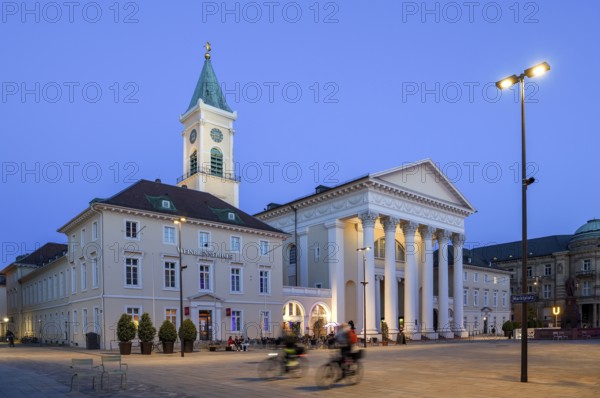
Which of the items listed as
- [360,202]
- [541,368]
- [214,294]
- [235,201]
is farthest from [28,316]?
[541,368]

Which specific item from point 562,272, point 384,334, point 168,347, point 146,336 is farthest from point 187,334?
point 562,272

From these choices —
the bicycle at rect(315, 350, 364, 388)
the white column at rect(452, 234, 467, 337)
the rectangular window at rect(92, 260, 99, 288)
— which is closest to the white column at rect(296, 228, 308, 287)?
the white column at rect(452, 234, 467, 337)

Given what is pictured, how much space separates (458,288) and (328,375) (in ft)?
175

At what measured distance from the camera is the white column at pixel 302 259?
195ft

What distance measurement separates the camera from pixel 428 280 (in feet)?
200

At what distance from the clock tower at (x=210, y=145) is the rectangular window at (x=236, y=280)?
17589mm

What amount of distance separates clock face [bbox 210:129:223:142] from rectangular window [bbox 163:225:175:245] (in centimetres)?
2446

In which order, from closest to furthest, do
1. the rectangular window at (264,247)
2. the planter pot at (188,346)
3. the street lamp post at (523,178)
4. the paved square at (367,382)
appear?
1. the paved square at (367,382)
2. the street lamp post at (523,178)
3. the planter pot at (188,346)
4. the rectangular window at (264,247)

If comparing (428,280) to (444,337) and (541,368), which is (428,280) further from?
(541,368)

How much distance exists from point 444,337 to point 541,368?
42117mm

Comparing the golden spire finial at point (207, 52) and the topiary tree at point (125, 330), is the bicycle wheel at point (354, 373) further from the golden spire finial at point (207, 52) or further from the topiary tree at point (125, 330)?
the golden spire finial at point (207, 52)

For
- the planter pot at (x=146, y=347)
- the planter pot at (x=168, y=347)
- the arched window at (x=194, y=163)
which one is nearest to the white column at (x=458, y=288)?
the arched window at (x=194, y=163)

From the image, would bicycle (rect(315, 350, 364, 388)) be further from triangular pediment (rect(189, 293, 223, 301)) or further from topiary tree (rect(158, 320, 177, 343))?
triangular pediment (rect(189, 293, 223, 301))

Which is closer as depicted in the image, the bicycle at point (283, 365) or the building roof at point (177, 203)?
the bicycle at point (283, 365)
